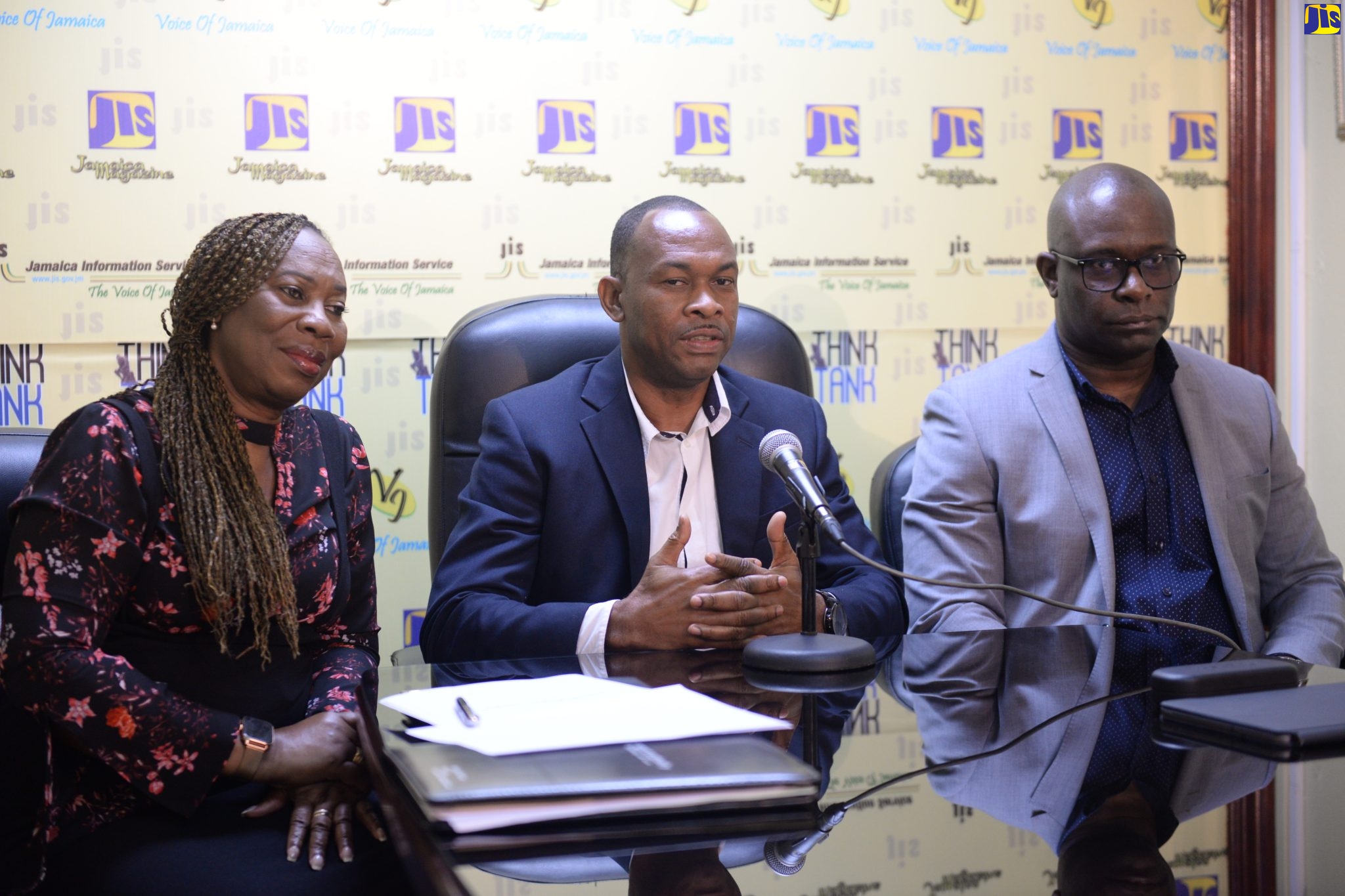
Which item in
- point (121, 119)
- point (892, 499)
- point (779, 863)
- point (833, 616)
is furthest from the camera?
point (121, 119)

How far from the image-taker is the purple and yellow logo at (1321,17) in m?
3.12

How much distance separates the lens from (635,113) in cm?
292

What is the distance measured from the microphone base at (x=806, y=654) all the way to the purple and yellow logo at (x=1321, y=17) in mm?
2681

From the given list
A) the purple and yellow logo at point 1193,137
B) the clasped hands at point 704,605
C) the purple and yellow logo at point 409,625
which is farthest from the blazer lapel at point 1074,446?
the purple and yellow logo at point 409,625

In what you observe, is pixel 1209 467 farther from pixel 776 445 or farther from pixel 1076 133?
pixel 1076 133

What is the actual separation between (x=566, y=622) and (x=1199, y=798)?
968mm

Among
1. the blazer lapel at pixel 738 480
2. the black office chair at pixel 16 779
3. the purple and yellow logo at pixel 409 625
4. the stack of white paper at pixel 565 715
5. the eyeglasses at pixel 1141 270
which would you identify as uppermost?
the eyeglasses at pixel 1141 270

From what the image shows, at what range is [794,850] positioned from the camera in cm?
80

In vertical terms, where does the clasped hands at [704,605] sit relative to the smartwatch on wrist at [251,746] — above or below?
above

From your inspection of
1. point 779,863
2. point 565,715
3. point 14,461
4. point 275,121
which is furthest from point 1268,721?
point 275,121

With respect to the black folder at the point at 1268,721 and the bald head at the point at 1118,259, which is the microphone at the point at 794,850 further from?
the bald head at the point at 1118,259

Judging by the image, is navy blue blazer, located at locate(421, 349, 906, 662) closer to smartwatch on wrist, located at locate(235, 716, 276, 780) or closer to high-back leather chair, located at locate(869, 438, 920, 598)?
high-back leather chair, located at locate(869, 438, 920, 598)

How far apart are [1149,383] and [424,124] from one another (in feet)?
5.79

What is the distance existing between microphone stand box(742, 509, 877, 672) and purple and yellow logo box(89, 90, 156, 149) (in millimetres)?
2078
